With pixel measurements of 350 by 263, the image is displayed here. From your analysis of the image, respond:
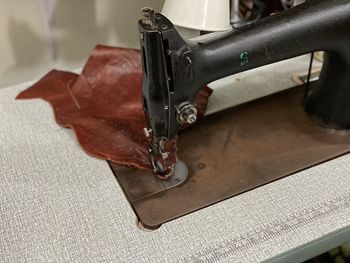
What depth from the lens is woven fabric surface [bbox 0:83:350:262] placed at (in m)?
0.78

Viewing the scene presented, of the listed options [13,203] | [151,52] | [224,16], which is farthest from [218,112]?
[13,203]

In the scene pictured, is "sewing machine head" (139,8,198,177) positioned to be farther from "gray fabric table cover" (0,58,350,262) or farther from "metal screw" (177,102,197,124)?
"gray fabric table cover" (0,58,350,262)

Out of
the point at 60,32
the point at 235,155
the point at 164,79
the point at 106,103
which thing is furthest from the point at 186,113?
the point at 60,32

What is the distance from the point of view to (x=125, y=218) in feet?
2.76

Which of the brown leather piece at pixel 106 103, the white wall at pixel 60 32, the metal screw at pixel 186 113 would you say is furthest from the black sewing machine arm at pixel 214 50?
the white wall at pixel 60 32

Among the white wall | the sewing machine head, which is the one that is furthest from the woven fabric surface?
the white wall

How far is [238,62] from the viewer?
837 millimetres

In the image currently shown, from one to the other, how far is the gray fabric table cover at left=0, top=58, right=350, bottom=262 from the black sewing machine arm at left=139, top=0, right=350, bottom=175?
16cm

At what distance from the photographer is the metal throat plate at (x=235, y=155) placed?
864 millimetres

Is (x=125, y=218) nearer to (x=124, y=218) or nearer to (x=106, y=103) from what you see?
(x=124, y=218)

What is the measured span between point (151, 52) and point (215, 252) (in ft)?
1.17

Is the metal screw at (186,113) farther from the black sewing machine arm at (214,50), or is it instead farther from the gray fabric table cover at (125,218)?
the gray fabric table cover at (125,218)

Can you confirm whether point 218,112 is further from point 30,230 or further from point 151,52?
point 30,230

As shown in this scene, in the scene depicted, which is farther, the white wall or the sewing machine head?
the white wall
